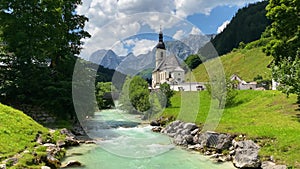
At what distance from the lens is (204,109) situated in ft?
93.0

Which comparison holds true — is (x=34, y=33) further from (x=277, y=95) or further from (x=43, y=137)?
(x=277, y=95)

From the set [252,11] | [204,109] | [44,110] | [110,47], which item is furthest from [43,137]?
[252,11]

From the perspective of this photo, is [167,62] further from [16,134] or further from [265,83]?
[265,83]

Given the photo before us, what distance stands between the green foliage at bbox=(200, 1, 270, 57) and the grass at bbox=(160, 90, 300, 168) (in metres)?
113

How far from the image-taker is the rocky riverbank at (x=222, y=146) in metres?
13.5

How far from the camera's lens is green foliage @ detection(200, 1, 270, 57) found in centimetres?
13750

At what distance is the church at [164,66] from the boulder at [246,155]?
21.3 feet

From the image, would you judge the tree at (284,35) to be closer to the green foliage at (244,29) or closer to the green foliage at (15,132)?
the green foliage at (15,132)

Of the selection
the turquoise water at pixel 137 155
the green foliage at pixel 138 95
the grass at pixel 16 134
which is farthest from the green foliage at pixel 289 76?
the grass at pixel 16 134

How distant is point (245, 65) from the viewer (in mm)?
84562

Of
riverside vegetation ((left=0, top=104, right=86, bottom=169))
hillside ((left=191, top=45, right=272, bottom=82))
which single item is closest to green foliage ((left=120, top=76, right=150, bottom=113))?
riverside vegetation ((left=0, top=104, right=86, bottom=169))

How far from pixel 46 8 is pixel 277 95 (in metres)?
22.2

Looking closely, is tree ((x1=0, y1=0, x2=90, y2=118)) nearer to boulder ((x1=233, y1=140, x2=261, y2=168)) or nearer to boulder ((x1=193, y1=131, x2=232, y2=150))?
boulder ((x1=193, y1=131, x2=232, y2=150))

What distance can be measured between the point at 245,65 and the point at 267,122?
68.5 m
